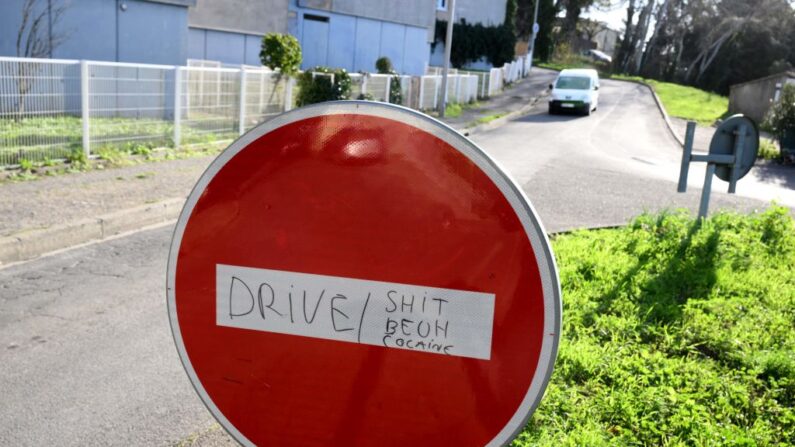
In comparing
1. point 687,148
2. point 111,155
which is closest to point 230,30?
point 111,155

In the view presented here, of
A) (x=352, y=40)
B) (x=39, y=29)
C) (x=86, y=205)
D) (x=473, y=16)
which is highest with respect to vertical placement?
(x=473, y=16)

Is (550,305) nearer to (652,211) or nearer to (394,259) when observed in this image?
(394,259)

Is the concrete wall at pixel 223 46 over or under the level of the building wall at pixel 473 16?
under

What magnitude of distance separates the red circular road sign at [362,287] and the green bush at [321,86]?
1591 centimetres

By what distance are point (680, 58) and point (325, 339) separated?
7532cm

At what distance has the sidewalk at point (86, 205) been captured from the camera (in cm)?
741

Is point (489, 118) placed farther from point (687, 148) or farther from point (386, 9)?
point (687, 148)

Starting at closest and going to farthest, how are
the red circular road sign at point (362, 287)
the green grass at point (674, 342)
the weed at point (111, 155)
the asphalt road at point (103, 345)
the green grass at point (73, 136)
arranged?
the red circular road sign at point (362, 287) → the green grass at point (674, 342) → the asphalt road at point (103, 345) → the green grass at point (73, 136) → the weed at point (111, 155)

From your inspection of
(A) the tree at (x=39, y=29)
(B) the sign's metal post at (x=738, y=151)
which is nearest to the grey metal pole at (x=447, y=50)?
(A) the tree at (x=39, y=29)

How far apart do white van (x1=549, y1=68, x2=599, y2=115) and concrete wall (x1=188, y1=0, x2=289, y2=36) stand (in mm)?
10946

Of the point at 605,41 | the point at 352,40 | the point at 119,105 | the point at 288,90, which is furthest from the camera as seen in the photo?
the point at 605,41

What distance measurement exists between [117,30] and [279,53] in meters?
3.81

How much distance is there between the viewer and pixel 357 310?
1.68 metres

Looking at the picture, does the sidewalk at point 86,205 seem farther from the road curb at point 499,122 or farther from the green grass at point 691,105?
the green grass at point 691,105
